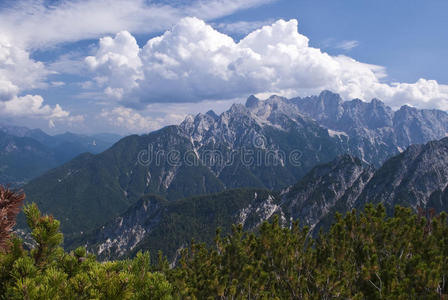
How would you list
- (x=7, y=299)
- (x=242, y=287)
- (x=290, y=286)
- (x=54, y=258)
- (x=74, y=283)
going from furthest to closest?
(x=242, y=287) < (x=290, y=286) < (x=54, y=258) < (x=74, y=283) < (x=7, y=299)

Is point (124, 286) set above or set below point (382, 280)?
above

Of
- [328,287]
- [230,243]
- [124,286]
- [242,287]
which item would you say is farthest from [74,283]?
[230,243]

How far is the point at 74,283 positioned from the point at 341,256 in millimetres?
18623

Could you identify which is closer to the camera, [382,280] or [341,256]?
[382,280]

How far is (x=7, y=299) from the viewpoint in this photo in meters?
6.67

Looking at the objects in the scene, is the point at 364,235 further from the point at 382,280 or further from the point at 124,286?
the point at 124,286

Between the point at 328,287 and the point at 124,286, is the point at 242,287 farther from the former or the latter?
the point at 124,286

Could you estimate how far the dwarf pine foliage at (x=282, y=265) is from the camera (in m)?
7.47

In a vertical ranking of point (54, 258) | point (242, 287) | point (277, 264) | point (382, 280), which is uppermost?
point (54, 258)

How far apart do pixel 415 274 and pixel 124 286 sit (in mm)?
15750

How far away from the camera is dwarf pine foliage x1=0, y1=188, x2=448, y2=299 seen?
7.47 m

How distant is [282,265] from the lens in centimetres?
2238

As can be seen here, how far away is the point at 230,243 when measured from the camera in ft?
83.5

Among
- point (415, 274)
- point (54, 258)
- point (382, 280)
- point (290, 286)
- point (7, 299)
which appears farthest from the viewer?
point (290, 286)
